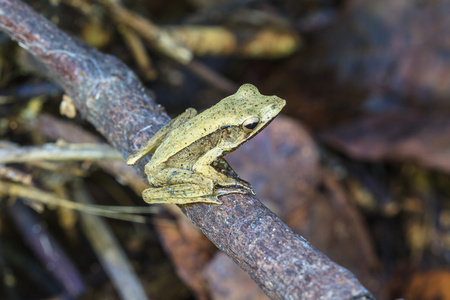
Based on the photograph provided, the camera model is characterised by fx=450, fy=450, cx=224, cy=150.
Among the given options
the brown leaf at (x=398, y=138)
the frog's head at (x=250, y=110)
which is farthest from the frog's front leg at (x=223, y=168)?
the brown leaf at (x=398, y=138)

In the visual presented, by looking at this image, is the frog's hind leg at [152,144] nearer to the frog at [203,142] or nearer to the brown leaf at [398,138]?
the frog at [203,142]

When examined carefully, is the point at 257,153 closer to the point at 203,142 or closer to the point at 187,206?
the point at 203,142

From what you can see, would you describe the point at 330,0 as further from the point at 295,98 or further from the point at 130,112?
the point at 130,112

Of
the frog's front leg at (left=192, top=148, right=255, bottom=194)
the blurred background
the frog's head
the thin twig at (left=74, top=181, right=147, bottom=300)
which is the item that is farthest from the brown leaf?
the thin twig at (left=74, top=181, right=147, bottom=300)

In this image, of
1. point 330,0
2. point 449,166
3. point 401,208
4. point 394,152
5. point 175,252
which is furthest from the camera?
point 330,0

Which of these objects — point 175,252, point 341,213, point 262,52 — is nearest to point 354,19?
point 262,52
